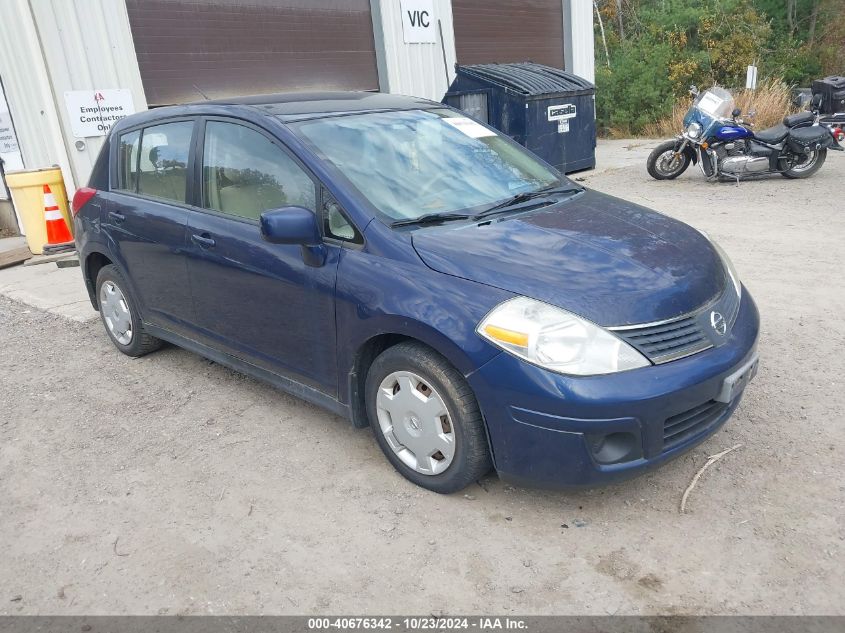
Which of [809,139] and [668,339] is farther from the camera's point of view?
[809,139]

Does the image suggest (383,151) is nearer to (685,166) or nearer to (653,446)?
(653,446)

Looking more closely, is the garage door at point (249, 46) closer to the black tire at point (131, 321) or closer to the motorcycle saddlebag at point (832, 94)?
the black tire at point (131, 321)

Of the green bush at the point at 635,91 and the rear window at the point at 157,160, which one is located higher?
the rear window at the point at 157,160

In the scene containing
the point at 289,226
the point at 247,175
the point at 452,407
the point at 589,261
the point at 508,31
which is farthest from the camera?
the point at 508,31

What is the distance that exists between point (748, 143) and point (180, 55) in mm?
7761

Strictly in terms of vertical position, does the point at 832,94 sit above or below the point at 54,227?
above

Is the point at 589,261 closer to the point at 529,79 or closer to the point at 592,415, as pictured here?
the point at 592,415

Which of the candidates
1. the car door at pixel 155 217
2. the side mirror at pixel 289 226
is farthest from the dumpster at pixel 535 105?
the side mirror at pixel 289 226

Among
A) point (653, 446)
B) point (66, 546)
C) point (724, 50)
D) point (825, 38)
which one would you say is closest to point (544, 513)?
point (653, 446)

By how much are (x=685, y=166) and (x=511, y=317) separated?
8.98m

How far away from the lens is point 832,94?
1107 centimetres

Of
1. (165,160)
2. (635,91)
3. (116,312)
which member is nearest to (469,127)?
(165,160)

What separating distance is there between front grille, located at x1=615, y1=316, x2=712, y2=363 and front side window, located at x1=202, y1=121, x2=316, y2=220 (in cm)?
159

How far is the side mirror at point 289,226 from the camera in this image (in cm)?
311
